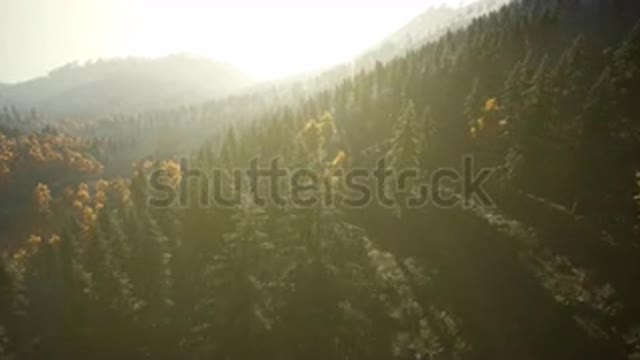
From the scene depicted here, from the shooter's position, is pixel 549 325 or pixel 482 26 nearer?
pixel 549 325

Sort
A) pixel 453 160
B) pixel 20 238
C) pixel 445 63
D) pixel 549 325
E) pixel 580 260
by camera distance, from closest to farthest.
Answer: pixel 549 325 < pixel 580 260 < pixel 453 160 < pixel 445 63 < pixel 20 238

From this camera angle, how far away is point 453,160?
349ft

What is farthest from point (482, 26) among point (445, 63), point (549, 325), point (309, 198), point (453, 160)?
point (549, 325)

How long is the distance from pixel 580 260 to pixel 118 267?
192 ft

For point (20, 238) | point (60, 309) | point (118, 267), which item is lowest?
point (20, 238)

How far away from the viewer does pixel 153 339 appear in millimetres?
73625

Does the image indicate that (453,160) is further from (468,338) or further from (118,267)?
(118,267)

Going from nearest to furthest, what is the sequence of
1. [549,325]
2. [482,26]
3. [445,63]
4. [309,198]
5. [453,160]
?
1. [549,325]
2. [309,198]
3. [453,160]
4. [445,63]
5. [482,26]

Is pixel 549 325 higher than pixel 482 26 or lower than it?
lower

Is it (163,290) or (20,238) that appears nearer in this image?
(163,290)

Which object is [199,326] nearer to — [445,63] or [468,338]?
[468,338]

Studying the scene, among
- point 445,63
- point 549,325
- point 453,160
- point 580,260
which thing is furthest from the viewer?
point 445,63

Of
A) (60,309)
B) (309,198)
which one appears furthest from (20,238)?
(309,198)

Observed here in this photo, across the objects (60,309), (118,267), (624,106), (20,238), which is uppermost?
(624,106)
